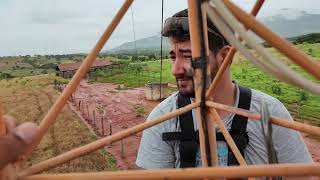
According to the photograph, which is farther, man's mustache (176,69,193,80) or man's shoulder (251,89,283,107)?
man's shoulder (251,89,283,107)

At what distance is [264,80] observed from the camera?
3030 centimetres

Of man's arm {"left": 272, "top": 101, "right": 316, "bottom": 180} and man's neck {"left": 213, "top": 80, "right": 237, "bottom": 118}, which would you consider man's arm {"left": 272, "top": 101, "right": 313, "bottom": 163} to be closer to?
man's arm {"left": 272, "top": 101, "right": 316, "bottom": 180}

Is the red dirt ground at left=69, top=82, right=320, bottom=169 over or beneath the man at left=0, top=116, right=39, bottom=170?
beneath

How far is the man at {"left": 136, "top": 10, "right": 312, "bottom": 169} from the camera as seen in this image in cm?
265

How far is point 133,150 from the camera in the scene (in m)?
14.7

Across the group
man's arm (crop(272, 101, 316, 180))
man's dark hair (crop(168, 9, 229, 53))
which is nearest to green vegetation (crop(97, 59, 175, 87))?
man's dark hair (crop(168, 9, 229, 53))

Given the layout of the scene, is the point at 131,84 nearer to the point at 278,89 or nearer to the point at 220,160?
the point at 278,89

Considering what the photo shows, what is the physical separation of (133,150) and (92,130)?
16.1 ft

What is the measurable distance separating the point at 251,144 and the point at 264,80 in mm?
28550

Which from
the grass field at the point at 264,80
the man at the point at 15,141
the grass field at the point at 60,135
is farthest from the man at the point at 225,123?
the grass field at the point at 264,80

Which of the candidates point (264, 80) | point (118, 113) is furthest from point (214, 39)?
point (264, 80)

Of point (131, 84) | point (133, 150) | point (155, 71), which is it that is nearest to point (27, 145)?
point (133, 150)

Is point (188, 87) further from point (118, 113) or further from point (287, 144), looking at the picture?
point (118, 113)

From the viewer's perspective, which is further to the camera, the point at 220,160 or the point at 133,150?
the point at 133,150
